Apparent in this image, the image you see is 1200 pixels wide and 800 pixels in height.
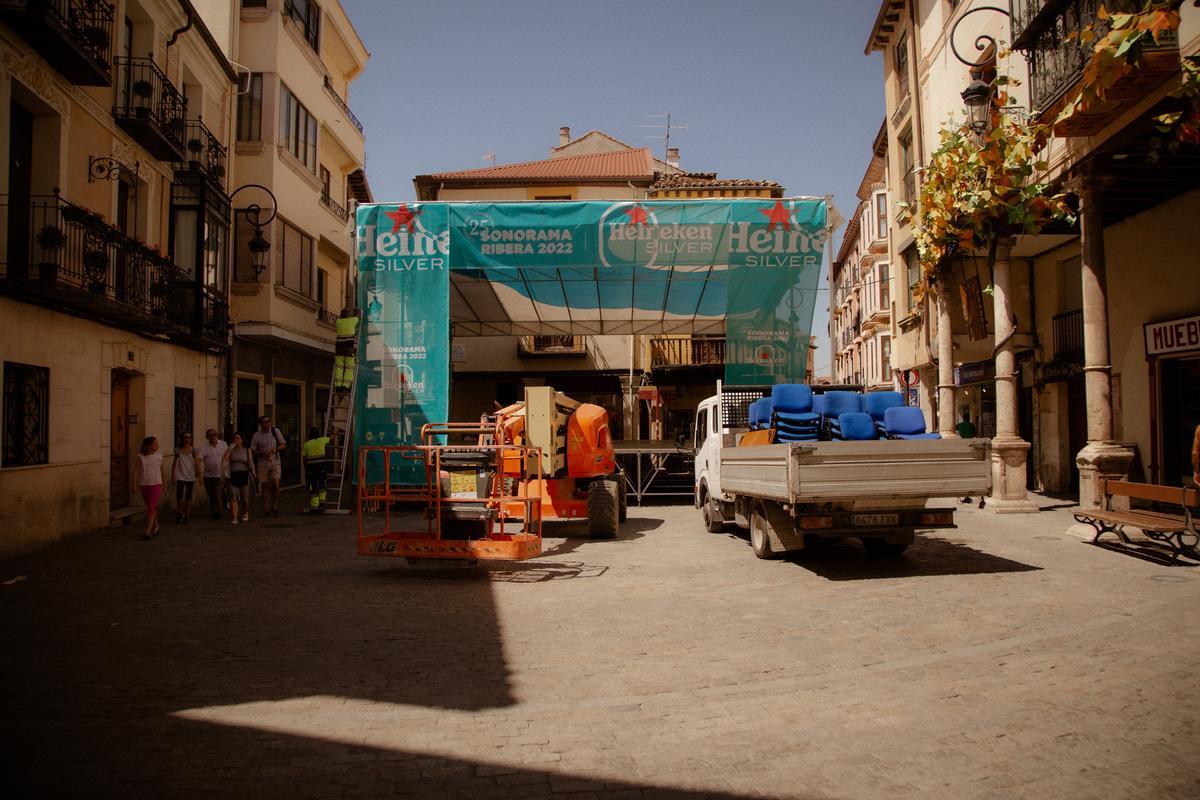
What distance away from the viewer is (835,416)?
11062 mm

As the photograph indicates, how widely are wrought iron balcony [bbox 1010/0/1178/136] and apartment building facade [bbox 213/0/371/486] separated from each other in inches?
486

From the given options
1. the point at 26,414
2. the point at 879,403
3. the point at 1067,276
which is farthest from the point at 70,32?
the point at 1067,276

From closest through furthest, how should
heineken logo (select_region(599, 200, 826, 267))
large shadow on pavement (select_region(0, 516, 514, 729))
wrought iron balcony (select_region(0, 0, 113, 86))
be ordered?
large shadow on pavement (select_region(0, 516, 514, 729)) → wrought iron balcony (select_region(0, 0, 113, 86)) → heineken logo (select_region(599, 200, 826, 267))

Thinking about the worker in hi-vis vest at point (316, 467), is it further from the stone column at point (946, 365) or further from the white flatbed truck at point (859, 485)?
the stone column at point (946, 365)

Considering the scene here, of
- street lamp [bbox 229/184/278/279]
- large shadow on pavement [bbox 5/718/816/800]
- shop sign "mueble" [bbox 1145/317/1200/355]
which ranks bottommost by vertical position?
large shadow on pavement [bbox 5/718/816/800]

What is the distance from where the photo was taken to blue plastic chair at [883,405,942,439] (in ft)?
34.6

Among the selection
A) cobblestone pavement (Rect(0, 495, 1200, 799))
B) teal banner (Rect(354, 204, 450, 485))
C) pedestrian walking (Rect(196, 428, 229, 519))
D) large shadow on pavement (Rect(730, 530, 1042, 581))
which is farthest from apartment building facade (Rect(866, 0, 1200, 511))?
pedestrian walking (Rect(196, 428, 229, 519))

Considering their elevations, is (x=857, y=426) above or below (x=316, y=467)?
above

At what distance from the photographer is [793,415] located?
10938 millimetres

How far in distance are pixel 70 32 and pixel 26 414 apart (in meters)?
5.31

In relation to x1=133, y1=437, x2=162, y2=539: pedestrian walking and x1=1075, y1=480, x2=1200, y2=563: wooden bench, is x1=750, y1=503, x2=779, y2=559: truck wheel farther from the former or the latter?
x1=133, y1=437, x2=162, y2=539: pedestrian walking

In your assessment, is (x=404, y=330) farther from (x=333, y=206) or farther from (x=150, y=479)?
(x=333, y=206)

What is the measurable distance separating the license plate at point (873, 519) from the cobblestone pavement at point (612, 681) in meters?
0.58

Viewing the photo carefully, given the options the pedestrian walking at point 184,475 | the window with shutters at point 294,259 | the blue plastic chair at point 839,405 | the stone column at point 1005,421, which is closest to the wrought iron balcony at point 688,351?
the window with shutters at point 294,259
